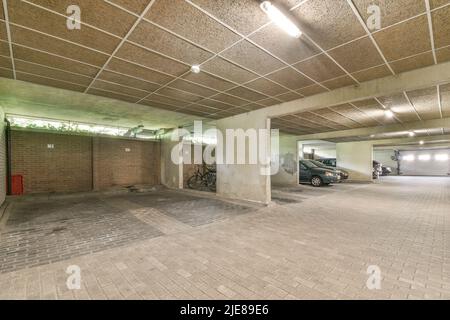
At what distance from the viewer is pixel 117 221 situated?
448 cm

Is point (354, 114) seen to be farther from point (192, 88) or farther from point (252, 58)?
point (192, 88)

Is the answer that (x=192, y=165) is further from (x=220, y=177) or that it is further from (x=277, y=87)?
(x=277, y=87)

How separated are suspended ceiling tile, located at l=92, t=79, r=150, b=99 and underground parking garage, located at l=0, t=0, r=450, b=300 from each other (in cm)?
6

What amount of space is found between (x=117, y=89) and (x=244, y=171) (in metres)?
4.22

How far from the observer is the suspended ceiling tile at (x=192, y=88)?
14.1 ft

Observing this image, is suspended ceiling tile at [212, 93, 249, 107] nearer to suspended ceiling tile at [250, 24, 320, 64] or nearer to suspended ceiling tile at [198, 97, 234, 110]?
suspended ceiling tile at [198, 97, 234, 110]

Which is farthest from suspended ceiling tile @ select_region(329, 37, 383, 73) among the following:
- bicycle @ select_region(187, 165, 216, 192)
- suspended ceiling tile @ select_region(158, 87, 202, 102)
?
bicycle @ select_region(187, 165, 216, 192)

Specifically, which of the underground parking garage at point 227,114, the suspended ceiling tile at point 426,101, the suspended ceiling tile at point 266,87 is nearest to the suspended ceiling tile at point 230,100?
the underground parking garage at point 227,114

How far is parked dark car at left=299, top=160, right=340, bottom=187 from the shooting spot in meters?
10.9

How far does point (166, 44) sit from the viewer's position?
9.59ft

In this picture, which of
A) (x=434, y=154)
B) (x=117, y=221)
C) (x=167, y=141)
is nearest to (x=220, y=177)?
(x=117, y=221)

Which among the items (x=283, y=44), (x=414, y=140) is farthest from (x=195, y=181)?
(x=414, y=140)
